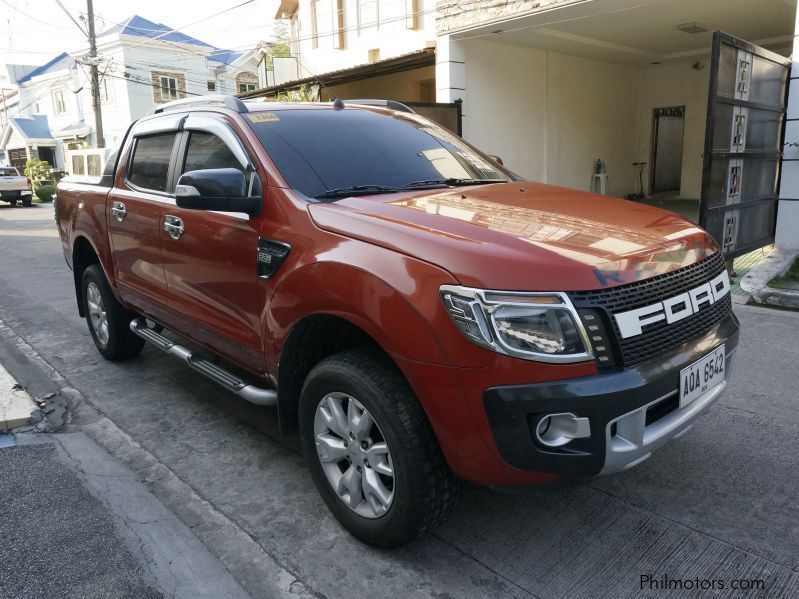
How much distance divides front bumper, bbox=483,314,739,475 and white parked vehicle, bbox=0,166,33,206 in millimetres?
29578

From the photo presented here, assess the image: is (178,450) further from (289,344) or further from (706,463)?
(706,463)

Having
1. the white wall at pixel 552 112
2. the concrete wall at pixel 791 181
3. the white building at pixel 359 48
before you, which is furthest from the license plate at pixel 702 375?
the white building at pixel 359 48

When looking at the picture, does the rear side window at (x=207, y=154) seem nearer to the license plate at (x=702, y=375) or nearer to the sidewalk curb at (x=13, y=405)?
the sidewalk curb at (x=13, y=405)

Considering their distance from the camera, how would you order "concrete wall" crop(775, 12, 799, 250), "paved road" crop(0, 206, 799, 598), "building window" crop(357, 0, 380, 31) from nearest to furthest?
"paved road" crop(0, 206, 799, 598), "concrete wall" crop(775, 12, 799, 250), "building window" crop(357, 0, 380, 31)

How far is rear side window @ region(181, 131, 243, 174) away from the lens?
3361mm

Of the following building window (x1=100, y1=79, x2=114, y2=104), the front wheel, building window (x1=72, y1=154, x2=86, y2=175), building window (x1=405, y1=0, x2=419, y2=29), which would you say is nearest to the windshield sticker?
the front wheel

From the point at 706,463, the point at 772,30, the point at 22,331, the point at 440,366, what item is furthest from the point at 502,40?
the point at 440,366

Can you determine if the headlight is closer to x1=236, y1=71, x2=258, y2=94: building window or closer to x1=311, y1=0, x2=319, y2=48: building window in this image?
x1=311, y1=0, x2=319, y2=48: building window

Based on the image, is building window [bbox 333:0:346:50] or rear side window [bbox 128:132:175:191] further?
building window [bbox 333:0:346:50]

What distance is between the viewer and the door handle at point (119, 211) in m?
4.23

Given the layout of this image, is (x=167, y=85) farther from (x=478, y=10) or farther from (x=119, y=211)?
(x=119, y=211)

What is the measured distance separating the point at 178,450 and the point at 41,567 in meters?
1.07

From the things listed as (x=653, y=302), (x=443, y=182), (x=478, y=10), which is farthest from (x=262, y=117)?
(x=478, y=10)

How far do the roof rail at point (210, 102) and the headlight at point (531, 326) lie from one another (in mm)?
2021
